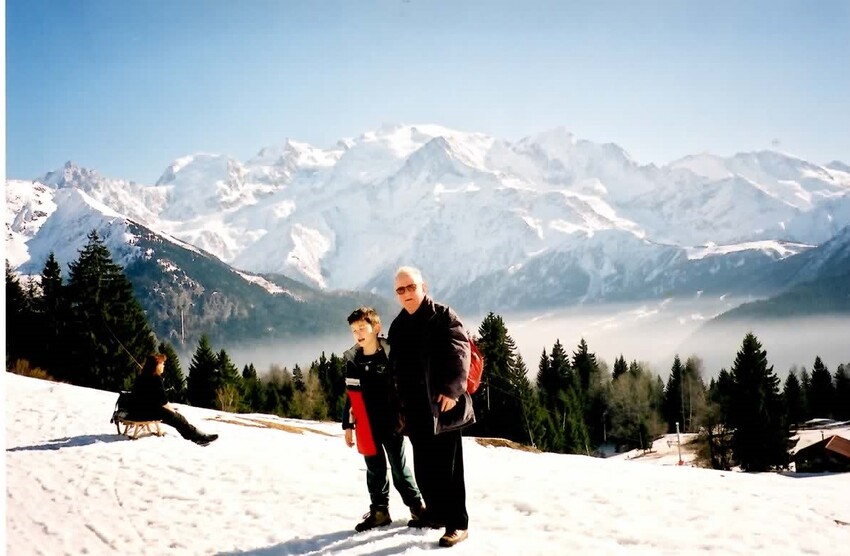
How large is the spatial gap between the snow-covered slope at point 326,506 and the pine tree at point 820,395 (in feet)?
385

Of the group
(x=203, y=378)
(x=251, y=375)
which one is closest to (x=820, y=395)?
(x=251, y=375)

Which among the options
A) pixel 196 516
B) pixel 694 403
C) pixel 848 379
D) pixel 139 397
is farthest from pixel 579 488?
pixel 848 379

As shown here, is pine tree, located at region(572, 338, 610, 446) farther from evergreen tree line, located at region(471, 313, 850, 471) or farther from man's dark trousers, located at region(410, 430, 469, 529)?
man's dark trousers, located at region(410, 430, 469, 529)

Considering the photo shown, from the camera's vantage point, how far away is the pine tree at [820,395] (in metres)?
110

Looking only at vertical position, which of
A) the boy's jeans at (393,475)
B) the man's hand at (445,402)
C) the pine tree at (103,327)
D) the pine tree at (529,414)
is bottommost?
the pine tree at (529,414)

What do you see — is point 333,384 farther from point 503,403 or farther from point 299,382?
point 503,403

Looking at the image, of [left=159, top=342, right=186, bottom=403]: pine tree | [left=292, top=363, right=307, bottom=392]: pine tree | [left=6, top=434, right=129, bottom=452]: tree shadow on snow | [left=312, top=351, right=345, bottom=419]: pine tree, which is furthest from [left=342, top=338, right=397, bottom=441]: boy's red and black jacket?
[left=292, top=363, right=307, bottom=392]: pine tree

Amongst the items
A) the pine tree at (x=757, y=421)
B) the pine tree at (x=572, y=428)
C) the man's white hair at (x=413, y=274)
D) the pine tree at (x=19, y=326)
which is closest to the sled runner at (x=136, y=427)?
the man's white hair at (x=413, y=274)

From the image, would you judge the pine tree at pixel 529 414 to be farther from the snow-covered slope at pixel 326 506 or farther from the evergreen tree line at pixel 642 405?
the snow-covered slope at pixel 326 506

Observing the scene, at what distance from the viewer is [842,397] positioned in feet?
349

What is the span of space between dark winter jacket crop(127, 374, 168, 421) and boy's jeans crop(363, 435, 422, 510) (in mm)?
7715

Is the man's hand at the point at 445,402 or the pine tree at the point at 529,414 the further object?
the pine tree at the point at 529,414

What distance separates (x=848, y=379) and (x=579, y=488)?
122m

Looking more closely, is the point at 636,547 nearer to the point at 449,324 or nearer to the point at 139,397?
the point at 449,324
